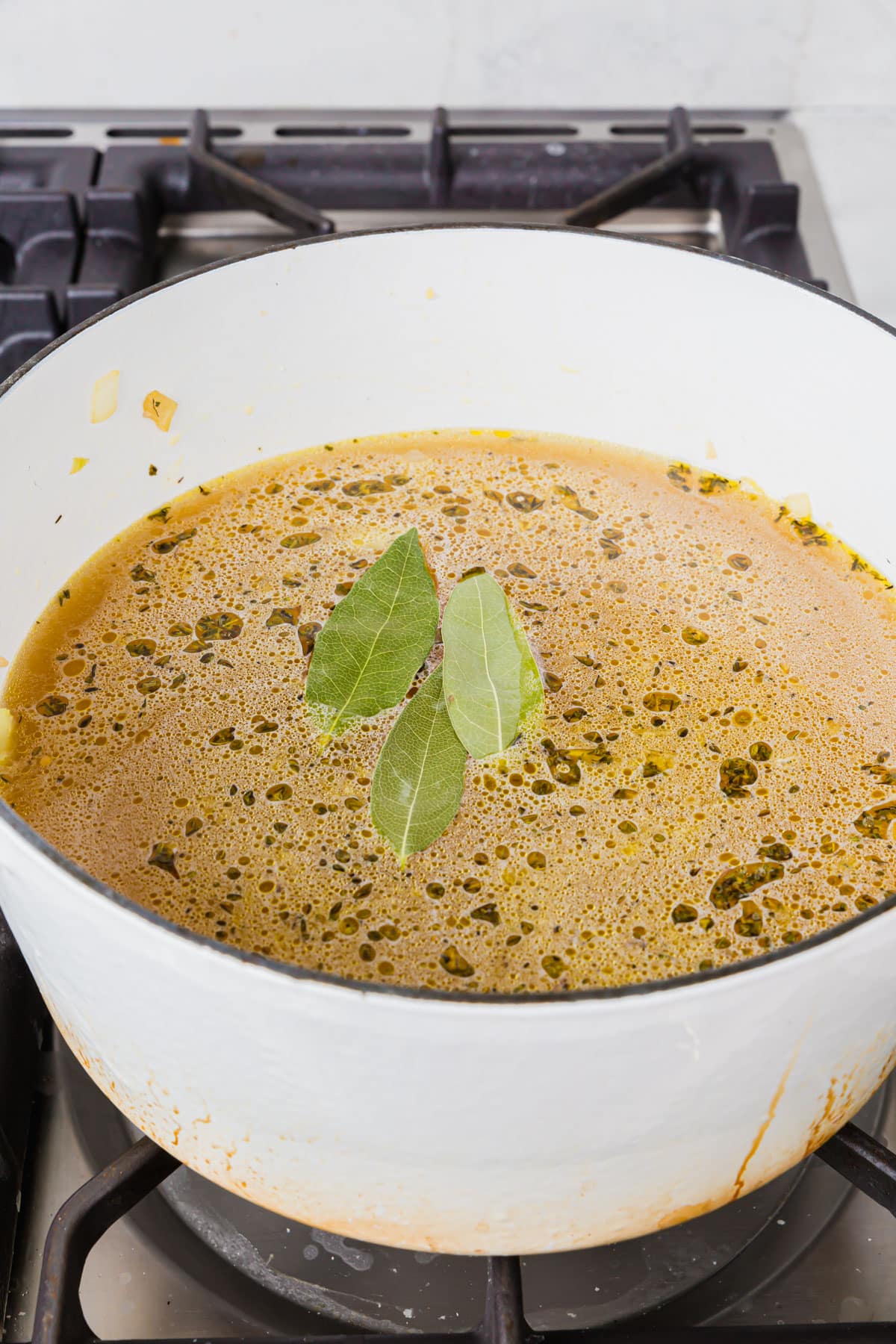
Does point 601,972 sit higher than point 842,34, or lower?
lower

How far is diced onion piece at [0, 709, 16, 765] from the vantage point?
56 cm

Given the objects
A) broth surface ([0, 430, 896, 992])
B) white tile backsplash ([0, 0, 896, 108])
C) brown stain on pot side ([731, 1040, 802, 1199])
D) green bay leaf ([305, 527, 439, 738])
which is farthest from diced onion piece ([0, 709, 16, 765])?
white tile backsplash ([0, 0, 896, 108])

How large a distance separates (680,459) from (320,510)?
21 centimetres

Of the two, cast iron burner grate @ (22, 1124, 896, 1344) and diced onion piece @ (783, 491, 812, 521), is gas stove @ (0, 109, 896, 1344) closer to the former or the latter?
cast iron burner grate @ (22, 1124, 896, 1344)

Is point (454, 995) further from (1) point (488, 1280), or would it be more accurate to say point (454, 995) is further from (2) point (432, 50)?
(2) point (432, 50)

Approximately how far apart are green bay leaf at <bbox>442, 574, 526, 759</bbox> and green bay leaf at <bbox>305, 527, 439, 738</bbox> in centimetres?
1

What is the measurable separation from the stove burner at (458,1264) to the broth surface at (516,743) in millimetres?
119

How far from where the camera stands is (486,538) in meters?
0.68

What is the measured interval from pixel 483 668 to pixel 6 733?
215 millimetres

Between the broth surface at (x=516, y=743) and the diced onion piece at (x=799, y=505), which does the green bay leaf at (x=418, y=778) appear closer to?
the broth surface at (x=516, y=743)

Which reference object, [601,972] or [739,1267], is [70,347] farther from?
[739,1267]

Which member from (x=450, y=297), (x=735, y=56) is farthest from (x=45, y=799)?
(x=735, y=56)

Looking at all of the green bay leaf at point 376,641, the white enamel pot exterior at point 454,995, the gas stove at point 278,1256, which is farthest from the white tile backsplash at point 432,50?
the green bay leaf at point 376,641

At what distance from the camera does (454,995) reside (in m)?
0.32
